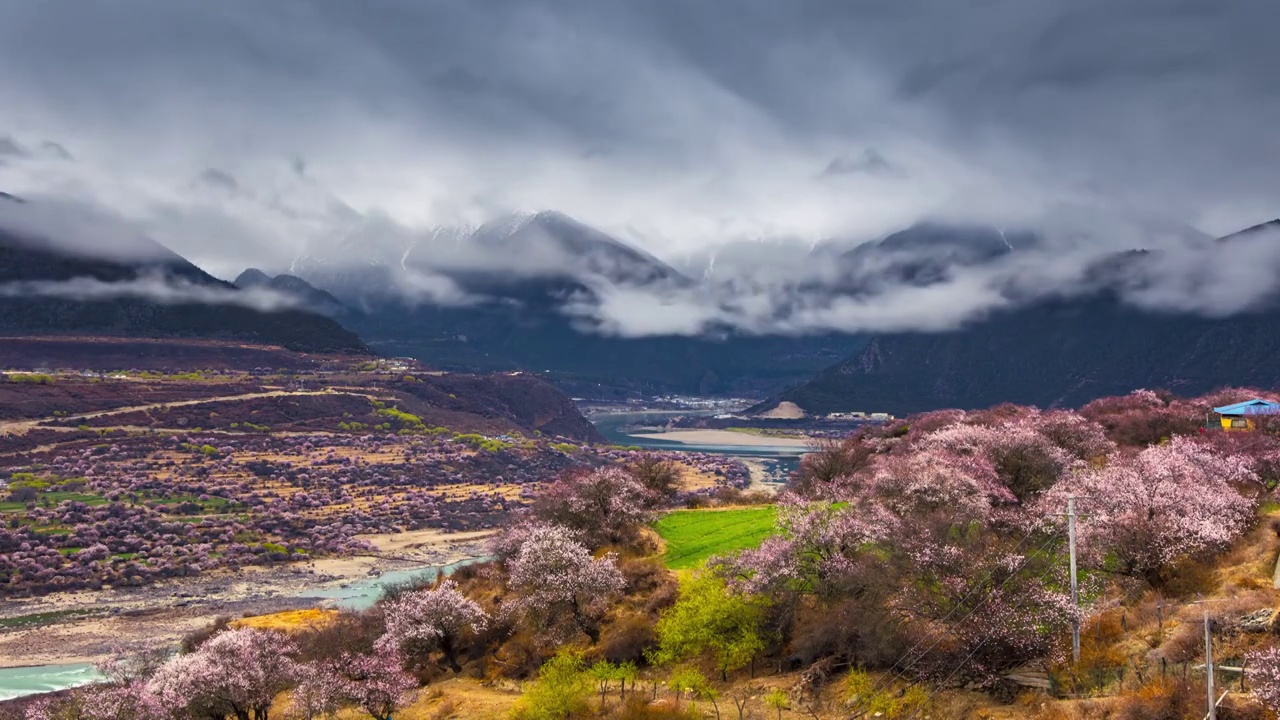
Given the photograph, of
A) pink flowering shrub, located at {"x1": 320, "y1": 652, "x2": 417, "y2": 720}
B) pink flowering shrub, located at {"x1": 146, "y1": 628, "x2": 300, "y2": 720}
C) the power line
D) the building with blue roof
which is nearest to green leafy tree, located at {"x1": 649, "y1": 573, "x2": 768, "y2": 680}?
the power line

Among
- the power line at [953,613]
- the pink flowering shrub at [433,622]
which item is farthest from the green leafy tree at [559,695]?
the pink flowering shrub at [433,622]

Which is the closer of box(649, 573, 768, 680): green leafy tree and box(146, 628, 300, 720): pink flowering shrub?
box(649, 573, 768, 680): green leafy tree

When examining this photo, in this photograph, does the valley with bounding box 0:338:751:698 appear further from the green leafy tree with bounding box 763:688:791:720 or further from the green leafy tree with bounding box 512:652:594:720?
the green leafy tree with bounding box 763:688:791:720

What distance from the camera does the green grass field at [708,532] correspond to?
132 feet

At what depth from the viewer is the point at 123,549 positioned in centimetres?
7444

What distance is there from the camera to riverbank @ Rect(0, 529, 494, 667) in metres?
52.0

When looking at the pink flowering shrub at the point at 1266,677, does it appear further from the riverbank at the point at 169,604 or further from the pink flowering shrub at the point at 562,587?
the riverbank at the point at 169,604

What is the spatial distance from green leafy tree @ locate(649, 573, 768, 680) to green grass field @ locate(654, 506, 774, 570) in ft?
25.0

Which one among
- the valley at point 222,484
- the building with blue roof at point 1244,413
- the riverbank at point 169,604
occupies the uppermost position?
the building with blue roof at point 1244,413

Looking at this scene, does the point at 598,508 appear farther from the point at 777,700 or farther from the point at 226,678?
the point at 777,700

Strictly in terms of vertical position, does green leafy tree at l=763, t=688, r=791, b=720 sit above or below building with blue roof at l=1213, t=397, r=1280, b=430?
below

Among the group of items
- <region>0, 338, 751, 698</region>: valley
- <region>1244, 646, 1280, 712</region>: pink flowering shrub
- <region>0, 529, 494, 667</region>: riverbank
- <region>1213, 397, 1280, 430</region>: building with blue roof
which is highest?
<region>1213, 397, 1280, 430</region>: building with blue roof

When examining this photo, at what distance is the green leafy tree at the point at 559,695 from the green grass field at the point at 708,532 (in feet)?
38.8

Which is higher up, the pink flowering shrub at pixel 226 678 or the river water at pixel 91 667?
the pink flowering shrub at pixel 226 678
